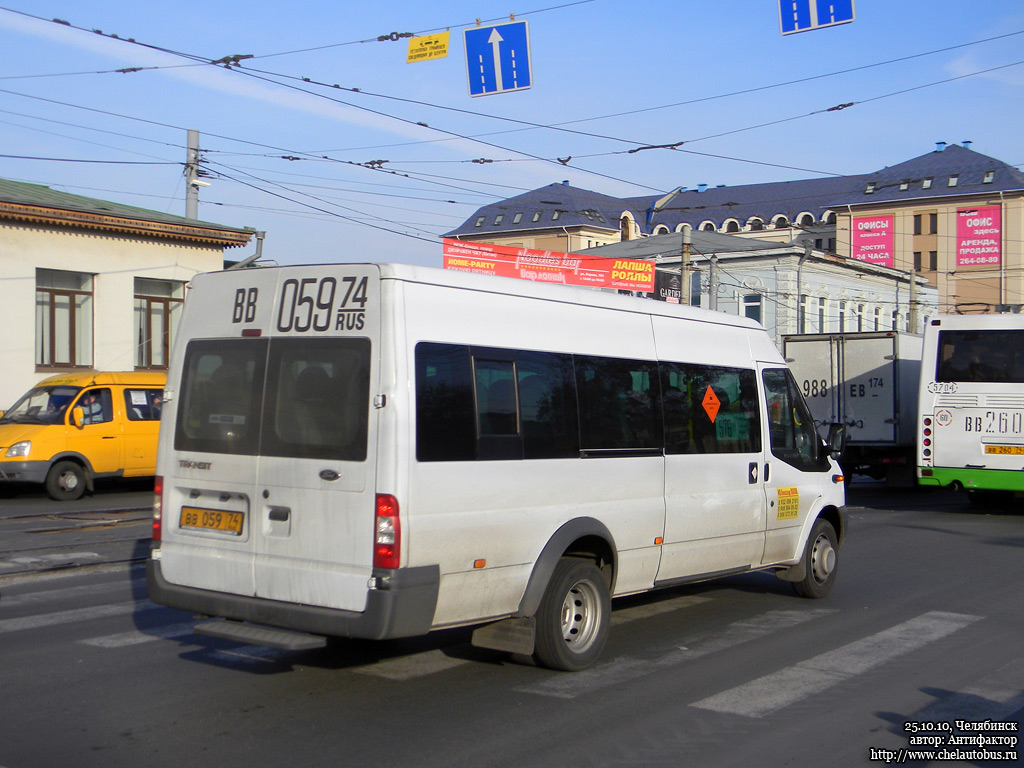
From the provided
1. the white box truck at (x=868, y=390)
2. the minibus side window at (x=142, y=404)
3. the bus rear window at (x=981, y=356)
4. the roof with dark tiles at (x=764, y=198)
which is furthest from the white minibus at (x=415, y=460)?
the roof with dark tiles at (x=764, y=198)

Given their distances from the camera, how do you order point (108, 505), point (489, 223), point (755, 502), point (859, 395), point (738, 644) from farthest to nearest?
point (489, 223) → point (859, 395) → point (108, 505) → point (755, 502) → point (738, 644)

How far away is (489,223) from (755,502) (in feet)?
270

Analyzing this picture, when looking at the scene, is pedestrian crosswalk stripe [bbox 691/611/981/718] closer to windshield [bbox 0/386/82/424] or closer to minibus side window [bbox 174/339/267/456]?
minibus side window [bbox 174/339/267/456]

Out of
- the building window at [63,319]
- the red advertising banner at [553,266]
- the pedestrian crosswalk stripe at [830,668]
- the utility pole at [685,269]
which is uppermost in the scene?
the red advertising banner at [553,266]

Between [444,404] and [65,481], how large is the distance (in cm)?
1405

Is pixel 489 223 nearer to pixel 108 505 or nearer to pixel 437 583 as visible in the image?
pixel 108 505

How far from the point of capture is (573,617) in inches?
275

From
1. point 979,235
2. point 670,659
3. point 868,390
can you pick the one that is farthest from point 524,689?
point 979,235

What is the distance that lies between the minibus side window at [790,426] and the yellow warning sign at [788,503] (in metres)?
0.24

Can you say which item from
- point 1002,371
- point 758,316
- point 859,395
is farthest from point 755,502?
point 758,316

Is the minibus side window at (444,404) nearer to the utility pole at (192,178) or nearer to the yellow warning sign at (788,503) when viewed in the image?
the yellow warning sign at (788,503)

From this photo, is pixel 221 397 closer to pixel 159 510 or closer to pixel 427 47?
pixel 159 510

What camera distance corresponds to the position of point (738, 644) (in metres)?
7.90

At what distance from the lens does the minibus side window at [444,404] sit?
5.87 m
